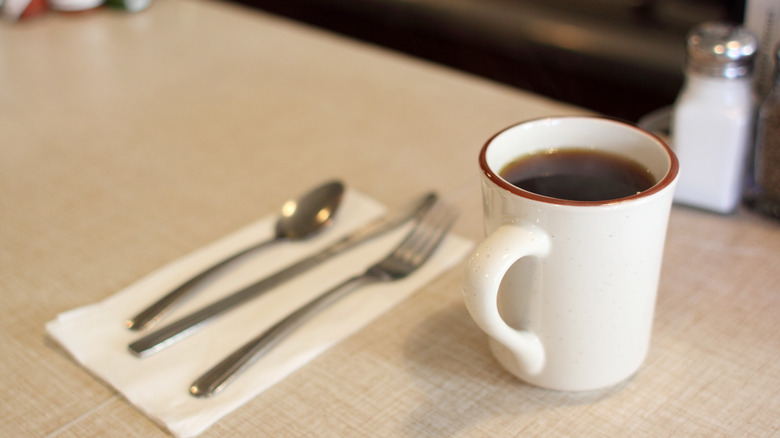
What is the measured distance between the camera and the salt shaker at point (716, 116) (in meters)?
0.58

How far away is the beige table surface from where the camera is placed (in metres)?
0.45

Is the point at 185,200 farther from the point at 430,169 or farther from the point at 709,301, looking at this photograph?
the point at 709,301

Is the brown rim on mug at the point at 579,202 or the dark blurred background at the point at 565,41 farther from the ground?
the brown rim on mug at the point at 579,202

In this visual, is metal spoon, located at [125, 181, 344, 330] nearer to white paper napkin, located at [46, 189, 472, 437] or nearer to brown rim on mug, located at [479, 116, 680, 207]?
white paper napkin, located at [46, 189, 472, 437]

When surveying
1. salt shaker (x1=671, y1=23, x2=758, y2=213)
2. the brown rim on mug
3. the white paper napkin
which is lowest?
the white paper napkin

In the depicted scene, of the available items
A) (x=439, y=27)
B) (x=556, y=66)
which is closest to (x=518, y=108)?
(x=556, y=66)

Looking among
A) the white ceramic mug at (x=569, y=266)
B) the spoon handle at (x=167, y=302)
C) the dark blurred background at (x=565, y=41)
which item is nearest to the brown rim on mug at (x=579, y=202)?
the white ceramic mug at (x=569, y=266)

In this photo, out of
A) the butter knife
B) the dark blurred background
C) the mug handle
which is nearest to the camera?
the mug handle

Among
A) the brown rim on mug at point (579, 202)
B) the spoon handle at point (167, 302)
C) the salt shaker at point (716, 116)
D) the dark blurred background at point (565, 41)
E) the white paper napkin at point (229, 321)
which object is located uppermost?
the brown rim on mug at point (579, 202)

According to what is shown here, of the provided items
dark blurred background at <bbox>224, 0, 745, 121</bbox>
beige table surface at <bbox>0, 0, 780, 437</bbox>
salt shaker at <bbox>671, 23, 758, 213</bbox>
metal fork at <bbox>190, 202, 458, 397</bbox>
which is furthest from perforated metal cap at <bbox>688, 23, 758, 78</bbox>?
dark blurred background at <bbox>224, 0, 745, 121</bbox>

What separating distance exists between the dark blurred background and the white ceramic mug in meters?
0.92

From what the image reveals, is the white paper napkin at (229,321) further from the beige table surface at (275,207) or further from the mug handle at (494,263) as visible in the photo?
the mug handle at (494,263)

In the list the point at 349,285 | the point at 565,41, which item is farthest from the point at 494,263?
the point at 565,41

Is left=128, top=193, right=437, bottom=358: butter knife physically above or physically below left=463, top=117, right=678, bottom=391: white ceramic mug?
below
